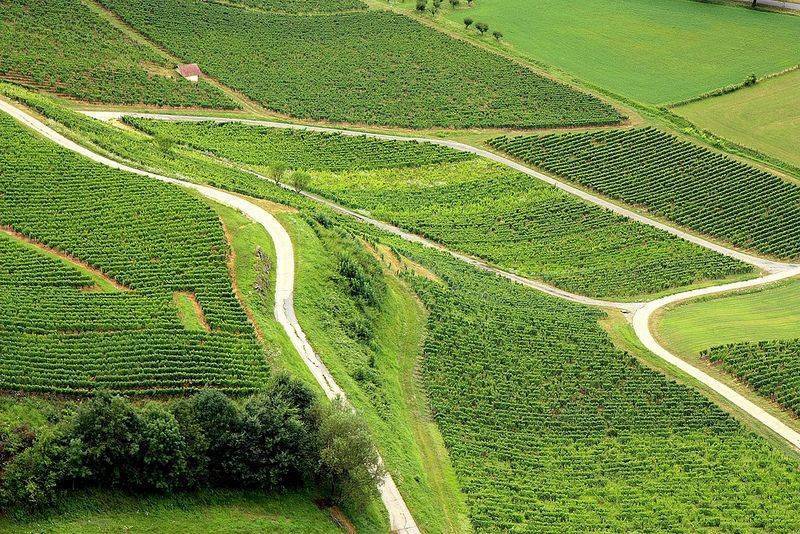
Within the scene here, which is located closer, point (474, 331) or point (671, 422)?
point (671, 422)

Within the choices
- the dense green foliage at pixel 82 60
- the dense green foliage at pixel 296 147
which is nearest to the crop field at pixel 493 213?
the dense green foliage at pixel 296 147

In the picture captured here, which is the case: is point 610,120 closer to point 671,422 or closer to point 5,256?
point 671,422

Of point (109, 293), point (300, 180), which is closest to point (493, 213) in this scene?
point (300, 180)

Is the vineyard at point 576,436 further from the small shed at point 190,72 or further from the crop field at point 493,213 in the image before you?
the small shed at point 190,72

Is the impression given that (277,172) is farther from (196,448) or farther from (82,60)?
(196,448)

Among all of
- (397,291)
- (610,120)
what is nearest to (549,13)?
(610,120)

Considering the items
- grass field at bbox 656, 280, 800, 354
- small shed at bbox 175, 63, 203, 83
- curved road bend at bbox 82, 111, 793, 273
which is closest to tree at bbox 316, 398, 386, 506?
grass field at bbox 656, 280, 800, 354

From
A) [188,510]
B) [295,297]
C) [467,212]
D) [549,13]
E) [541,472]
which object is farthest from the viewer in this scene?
[549,13]
